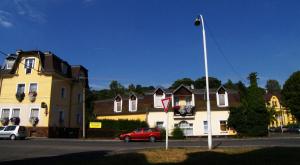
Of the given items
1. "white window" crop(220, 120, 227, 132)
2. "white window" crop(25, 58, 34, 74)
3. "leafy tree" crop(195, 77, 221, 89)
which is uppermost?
"leafy tree" crop(195, 77, 221, 89)

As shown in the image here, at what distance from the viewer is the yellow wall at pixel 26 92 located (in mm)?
41000

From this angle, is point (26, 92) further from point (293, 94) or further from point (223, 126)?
point (293, 94)

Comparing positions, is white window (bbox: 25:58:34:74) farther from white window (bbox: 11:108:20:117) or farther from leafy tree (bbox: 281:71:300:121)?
leafy tree (bbox: 281:71:300:121)

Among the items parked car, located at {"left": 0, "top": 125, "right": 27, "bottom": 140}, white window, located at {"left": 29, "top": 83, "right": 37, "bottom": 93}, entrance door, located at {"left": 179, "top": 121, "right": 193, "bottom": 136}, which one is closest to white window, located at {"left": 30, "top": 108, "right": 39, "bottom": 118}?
white window, located at {"left": 29, "top": 83, "right": 37, "bottom": 93}

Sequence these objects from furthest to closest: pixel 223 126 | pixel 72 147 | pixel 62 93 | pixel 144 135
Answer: pixel 62 93
pixel 223 126
pixel 144 135
pixel 72 147

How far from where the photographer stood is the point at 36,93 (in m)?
41.4

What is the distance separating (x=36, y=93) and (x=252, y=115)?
27.5 metres

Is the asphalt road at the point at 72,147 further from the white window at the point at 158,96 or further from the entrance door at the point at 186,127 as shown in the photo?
the white window at the point at 158,96

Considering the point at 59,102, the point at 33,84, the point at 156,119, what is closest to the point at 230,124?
the point at 156,119

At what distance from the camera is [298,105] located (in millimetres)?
65062

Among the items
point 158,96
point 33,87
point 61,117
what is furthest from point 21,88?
point 158,96

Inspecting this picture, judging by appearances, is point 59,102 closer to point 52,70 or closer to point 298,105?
point 52,70

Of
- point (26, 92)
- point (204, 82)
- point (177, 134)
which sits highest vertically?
point (204, 82)

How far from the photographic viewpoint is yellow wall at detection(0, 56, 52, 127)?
135 ft
